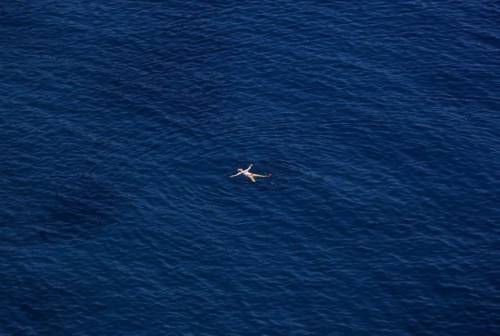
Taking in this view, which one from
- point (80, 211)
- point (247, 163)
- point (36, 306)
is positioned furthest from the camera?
point (247, 163)

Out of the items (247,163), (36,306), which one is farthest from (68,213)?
(247,163)

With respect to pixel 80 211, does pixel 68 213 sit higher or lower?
lower

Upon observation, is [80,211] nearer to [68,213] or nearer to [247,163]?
[68,213]

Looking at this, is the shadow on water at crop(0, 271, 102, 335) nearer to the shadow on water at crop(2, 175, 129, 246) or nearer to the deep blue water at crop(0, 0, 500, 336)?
the deep blue water at crop(0, 0, 500, 336)

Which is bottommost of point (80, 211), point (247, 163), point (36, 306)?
point (36, 306)

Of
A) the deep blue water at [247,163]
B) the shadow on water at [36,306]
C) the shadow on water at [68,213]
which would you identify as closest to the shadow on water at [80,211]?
the shadow on water at [68,213]

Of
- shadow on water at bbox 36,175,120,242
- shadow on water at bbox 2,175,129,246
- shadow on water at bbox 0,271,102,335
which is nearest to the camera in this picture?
shadow on water at bbox 0,271,102,335

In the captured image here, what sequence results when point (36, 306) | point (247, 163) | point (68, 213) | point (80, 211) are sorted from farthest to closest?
1. point (247, 163)
2. point (80, 211)
3. point (68, 213)
4. point (36, 306)

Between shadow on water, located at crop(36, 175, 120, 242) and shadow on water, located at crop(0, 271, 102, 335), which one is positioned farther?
shadow on water, located at crop(36, 175, 120, 242)

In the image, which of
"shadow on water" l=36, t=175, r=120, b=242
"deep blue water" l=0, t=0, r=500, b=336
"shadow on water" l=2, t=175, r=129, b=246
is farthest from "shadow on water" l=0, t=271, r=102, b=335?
"shadow on water" l=36, t=175, r=120, b=242
